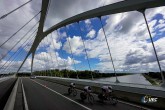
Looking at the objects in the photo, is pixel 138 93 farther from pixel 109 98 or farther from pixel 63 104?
pixel 63 104

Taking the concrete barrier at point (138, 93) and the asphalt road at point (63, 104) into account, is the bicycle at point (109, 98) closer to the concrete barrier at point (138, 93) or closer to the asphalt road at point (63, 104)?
the asphalt road at point (63, 104)

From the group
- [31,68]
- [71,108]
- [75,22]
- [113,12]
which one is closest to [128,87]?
[71,108]

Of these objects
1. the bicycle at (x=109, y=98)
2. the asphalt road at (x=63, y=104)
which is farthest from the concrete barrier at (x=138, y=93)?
the bicycle at (x=109, y=98)

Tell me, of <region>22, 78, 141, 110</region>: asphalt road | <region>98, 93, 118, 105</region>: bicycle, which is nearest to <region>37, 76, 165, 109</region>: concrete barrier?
<region>22, 78, 141, 110</region>: asphalt road

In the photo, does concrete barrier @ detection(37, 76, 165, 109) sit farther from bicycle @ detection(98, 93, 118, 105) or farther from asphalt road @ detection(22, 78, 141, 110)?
bicycle @ detection(98, 93, 118, 105)

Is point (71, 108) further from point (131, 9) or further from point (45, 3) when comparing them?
point (45, 3)

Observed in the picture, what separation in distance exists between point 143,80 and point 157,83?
1581 mm

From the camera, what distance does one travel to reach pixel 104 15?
19.3 meters

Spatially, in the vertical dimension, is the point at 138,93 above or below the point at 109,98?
above

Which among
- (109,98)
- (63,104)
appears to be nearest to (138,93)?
(109,98)

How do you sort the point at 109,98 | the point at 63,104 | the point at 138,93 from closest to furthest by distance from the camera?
the point at 138,93, the point at 63,104, the point at 109,98

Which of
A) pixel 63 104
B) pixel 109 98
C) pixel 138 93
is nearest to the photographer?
pixel 138 93

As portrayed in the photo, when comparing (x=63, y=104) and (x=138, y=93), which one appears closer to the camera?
(x=138, y=93)

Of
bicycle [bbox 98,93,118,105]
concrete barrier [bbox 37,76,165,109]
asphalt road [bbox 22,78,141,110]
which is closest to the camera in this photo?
concrete barrier [bbox 37,76,165,109]
